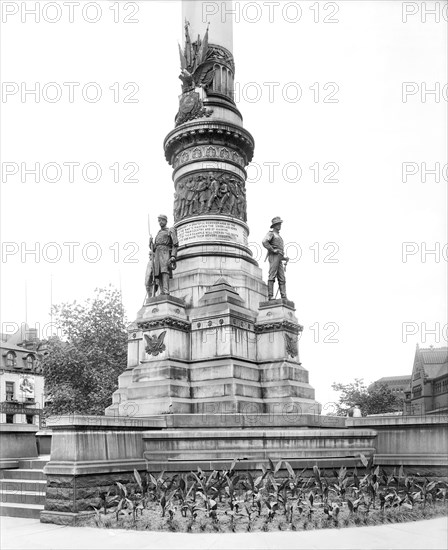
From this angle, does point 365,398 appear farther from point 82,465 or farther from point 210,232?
point 82,465

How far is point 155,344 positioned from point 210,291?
2889mm

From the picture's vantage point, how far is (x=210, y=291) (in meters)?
23.0

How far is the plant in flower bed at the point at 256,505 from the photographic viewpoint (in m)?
10.6

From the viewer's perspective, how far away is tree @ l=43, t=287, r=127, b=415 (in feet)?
139

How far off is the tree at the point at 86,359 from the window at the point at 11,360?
114 feet

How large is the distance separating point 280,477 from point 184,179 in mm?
14521

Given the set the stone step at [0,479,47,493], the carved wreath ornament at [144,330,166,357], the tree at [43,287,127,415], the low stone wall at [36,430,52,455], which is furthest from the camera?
the tree at [43,287,127,415]

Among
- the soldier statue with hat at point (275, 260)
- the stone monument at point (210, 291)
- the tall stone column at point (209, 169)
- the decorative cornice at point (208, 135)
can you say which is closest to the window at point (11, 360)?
the tall stone column at point (209, 169)

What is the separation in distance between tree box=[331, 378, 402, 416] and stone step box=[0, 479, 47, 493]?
62296mm

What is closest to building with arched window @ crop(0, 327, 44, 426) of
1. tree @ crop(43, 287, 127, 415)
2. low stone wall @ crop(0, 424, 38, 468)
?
tree @ crop(43, 287, 127, 415)

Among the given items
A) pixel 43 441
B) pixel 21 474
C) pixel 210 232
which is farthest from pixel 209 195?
pixel 21 474

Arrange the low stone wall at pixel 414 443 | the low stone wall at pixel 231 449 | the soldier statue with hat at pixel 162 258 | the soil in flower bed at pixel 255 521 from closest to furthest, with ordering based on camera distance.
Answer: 1. the soil in flower bed at pixel 255 521
2. the low stone wall at pixel 231 449
3. the low stone wall at pixel 414 443
4. the soldier statue with hat at pixel 162 258

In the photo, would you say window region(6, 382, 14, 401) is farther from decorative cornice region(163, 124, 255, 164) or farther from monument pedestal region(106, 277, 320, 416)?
decorative cornice region(163, 124, 255, 164)

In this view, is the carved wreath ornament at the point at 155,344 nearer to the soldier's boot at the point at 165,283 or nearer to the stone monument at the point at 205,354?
the stone monument at the point at 205,354
